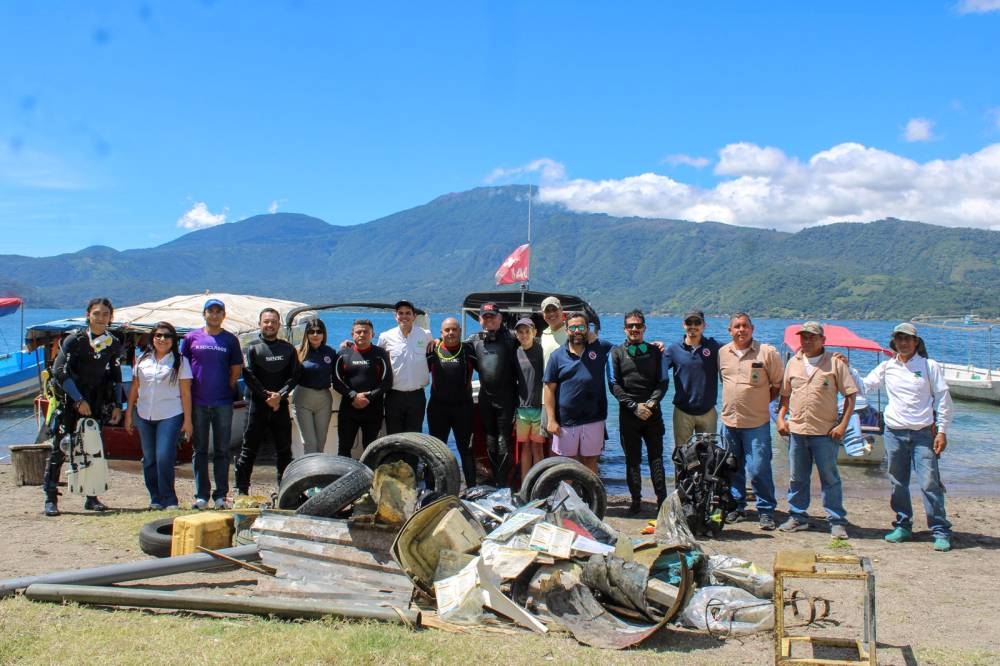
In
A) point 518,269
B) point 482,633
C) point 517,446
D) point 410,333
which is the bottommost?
point 482,633

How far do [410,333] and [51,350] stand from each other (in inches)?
377

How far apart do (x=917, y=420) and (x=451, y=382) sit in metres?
4.15

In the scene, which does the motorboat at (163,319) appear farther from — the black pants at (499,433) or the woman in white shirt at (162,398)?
the black pants at (499,433)

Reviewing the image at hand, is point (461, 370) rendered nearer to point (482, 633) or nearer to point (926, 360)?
point (482, 633)

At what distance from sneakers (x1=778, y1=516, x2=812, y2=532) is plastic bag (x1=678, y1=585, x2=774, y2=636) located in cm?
258

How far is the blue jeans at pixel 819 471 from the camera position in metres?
7.04

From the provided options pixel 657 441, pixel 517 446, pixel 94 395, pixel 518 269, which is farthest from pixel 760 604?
pixel 518 269

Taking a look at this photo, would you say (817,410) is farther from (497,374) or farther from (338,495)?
(338,495)

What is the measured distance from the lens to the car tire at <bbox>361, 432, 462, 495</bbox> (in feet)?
20.8

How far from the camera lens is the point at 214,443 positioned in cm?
766

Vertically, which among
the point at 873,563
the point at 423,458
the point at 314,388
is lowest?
the point at 873,563

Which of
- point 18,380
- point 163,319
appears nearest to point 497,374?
point 163,319

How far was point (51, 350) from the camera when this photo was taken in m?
14.4

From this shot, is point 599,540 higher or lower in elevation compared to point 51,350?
lower
